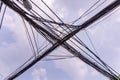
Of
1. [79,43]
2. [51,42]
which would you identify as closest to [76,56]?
[79,43]

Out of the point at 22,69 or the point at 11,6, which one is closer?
the point at 11,6

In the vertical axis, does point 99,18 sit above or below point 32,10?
below

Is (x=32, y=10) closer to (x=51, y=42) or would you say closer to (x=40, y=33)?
(x=40, y=33)

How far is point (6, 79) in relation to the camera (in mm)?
10938

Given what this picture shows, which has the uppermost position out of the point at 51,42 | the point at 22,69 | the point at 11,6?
the point at 11,6


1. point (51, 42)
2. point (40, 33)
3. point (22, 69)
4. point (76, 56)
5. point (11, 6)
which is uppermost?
point (11, 6)

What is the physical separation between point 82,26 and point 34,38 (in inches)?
77.7

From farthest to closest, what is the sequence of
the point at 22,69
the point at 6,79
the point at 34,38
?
the point at 6,79
the point at 22,69
the point at 34,38

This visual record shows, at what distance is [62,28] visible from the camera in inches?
351

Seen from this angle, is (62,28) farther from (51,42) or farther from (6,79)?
(6,79)

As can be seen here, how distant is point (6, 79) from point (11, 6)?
14.7 feet

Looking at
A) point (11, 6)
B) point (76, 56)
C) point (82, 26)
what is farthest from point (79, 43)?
point (11, 6)

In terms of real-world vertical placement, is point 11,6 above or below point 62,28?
above

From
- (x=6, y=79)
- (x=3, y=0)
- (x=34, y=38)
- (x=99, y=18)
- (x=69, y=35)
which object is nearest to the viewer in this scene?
(x=3, y=0)
